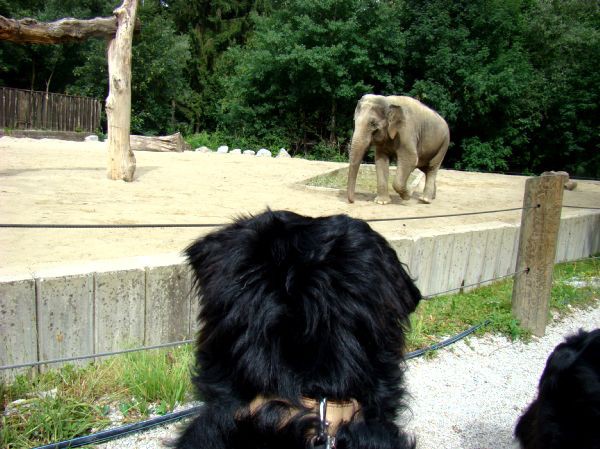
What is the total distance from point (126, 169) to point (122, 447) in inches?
307

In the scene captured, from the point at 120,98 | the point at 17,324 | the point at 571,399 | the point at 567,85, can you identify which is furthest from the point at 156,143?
the point at 567,85

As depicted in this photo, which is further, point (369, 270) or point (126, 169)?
point (126, 169)

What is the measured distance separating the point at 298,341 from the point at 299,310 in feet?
0.24

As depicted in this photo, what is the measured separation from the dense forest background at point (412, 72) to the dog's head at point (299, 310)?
22053mm

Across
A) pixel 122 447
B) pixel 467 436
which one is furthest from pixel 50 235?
pixel 467 436

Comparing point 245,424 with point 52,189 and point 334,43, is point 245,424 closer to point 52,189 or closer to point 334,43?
point 52,189

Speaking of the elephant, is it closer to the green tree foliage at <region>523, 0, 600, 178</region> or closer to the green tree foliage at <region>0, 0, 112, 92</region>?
the green tree foliage at <region>523, 0, 600, 178</region>

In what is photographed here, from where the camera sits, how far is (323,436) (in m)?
1.10

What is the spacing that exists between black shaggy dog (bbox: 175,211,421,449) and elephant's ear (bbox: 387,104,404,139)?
8.45 metres

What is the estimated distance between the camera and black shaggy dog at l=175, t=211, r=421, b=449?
117 cm

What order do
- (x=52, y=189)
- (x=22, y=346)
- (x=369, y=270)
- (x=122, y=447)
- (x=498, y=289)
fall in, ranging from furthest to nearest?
(x=52, y=189), (x=498, y=289), (x=22, y=346), (x=122, y=447), (x=369, y=270)

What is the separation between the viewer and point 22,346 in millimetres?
2709

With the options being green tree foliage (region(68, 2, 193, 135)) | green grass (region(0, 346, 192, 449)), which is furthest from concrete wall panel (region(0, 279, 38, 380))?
green tree foliage (region(68, 2, 193, 135))

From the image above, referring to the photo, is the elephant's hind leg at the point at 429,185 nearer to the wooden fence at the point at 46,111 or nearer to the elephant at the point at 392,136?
the elephant at the point at 392,136
